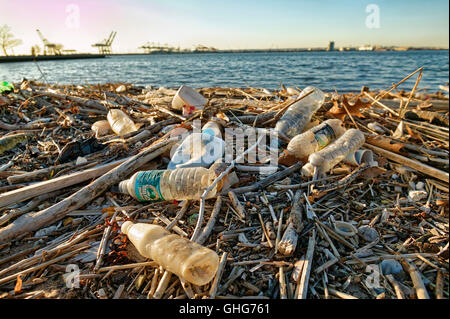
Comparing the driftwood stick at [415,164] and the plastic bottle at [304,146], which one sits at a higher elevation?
the plastic bottle at [304,146]

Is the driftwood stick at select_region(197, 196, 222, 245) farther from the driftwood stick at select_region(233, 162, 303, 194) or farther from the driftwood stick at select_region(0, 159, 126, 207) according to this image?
the driftwood stick at select_region(0, 159, 126, 207)

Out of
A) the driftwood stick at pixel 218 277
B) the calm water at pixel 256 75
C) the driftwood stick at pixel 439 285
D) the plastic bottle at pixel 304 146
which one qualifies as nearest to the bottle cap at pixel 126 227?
the driftwood stick at pixel 218 277

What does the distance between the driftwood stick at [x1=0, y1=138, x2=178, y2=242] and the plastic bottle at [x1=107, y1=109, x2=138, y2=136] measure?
4.13 feet

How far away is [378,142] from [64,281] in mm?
3388

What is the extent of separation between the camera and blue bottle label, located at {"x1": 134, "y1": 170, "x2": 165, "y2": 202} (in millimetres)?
2182

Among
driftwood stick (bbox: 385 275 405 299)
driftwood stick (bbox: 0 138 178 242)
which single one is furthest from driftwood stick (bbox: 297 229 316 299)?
driftwood stick (bbox: 0 138 178 242)

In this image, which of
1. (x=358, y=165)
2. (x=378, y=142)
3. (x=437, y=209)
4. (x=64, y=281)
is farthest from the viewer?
(x=378, y=142)

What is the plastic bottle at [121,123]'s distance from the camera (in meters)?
3.79

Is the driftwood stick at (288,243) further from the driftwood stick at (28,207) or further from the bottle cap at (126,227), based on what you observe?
the driftwood stick at (28,207)

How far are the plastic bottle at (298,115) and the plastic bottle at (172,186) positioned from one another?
1474mm

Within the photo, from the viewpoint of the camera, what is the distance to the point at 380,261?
5.19 feet
